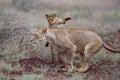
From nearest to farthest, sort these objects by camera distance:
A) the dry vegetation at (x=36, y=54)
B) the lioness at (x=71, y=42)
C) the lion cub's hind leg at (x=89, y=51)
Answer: the dry vegetation at (x=36, y=54) < the lioness at (x=71, y=42) < the lion cub's hind leg at (x=89, y=51)

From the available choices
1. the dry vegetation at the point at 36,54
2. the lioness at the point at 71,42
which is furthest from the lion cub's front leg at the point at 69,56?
Result: the dry vegetation at the point at 36,54

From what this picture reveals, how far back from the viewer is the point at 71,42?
40.2 ft

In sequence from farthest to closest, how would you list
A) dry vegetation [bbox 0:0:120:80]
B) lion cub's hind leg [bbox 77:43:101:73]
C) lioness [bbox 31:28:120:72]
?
lion cub's hind leg [bbox 77:43:101:73], lioness [bbox 31:28:120:72], dry vegetation [bbox 0:0:120:80]

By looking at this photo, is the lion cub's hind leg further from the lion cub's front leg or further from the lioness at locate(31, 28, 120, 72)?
the lion cub's front leg

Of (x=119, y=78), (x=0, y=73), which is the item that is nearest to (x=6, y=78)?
(x=0, y=73)

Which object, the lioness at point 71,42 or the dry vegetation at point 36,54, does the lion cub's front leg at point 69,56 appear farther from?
the dry vegetation at point 36,54

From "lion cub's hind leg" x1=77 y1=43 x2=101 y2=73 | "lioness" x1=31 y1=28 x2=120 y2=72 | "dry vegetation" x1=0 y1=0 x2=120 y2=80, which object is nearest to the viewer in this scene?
"dry vegetation" x1=0 y1=0 x2=120 y2=80

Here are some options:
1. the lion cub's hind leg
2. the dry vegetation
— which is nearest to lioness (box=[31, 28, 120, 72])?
the lion cub's hind leg

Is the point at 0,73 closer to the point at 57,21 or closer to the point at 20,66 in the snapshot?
the point at 20,66

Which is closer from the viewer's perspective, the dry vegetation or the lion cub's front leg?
the dry vegetation

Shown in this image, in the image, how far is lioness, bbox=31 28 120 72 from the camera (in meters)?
12.0

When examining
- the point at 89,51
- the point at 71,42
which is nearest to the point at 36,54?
the point at 71,42

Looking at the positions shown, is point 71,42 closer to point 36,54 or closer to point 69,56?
point 69,56

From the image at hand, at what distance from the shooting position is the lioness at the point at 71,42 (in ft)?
39.5
